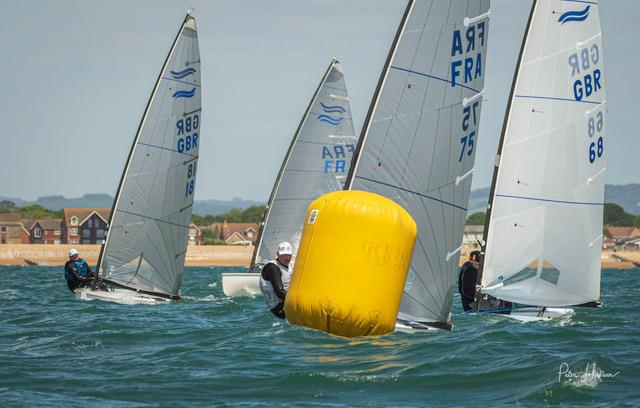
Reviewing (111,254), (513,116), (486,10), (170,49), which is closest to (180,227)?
(111,254)

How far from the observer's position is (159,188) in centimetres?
2697

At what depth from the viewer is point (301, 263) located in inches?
567

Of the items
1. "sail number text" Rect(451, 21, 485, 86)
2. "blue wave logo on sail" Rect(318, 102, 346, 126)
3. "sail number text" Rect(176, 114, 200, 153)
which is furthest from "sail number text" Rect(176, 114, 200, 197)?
"sail number text" Rect(451, 21, 485, 86)

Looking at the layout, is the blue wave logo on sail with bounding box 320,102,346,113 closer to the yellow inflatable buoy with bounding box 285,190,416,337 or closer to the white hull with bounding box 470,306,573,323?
the white hull with bounding box 470,306,573,323

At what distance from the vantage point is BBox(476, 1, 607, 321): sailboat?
19891 millimetres

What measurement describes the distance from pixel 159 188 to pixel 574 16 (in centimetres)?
1129

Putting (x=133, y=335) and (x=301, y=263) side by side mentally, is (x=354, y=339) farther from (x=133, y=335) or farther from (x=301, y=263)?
(x=133, y=335)

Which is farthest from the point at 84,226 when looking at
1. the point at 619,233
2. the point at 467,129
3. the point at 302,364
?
the point at 302,364

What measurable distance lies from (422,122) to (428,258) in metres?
2.07

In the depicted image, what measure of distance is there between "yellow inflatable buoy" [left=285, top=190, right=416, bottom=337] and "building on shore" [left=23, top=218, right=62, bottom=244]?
427 feet

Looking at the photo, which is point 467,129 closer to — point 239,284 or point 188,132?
point 188,132

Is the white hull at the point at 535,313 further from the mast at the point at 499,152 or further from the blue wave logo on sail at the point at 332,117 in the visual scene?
the blue wave logo on sail at the point at 332,117

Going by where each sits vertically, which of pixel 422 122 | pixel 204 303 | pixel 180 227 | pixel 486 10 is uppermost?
pixel 486 10

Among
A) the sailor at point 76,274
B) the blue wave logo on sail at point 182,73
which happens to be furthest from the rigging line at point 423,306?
the blue wave logo on sail at point 182,73
